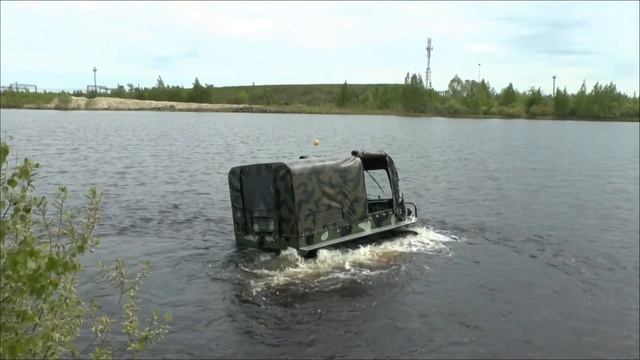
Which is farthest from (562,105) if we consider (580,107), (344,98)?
(344,98)

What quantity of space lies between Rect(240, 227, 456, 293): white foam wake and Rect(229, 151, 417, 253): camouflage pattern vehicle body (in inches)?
20.4

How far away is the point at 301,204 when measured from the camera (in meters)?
18.5

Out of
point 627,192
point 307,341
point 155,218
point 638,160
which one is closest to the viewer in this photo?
point 307,341

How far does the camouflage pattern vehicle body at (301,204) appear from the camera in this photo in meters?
18.5

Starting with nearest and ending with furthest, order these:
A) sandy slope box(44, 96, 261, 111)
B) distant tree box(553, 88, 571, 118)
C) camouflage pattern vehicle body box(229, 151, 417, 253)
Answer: camouflage pattern vehicle body box(229, 151, 417, 253)
distant tree box(553, 88, 571, 118)
sandy slope box(44, 96, 261, 111)

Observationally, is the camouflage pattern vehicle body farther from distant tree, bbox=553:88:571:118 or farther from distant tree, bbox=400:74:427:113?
distant tree, bbox=553:88:571:118

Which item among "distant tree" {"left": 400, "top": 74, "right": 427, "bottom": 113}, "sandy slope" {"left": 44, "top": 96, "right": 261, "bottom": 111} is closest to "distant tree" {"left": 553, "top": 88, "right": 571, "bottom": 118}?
"distant tree" {"left": 400, "top": 74, "right": 427, "bottom": 113}

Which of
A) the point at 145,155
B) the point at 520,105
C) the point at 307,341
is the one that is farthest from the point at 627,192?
the point at 520,105

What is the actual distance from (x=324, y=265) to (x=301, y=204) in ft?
7.43

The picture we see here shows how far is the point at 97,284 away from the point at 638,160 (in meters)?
61.5

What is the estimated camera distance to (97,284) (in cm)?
1695

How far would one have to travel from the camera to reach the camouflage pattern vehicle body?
60.7 feet

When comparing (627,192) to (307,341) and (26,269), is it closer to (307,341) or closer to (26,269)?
(307,341)

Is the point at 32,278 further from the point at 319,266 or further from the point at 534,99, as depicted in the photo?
the point at 534,99
